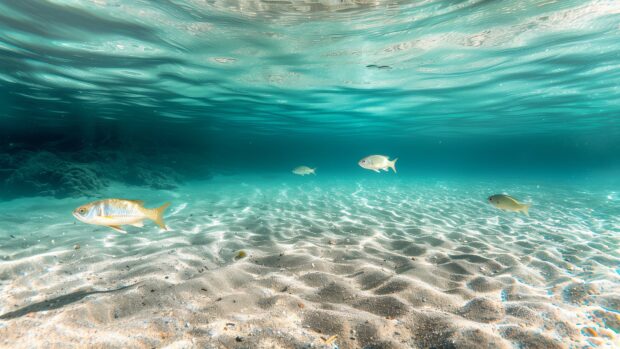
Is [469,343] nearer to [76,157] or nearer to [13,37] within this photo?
[13,37]

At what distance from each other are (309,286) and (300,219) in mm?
6197

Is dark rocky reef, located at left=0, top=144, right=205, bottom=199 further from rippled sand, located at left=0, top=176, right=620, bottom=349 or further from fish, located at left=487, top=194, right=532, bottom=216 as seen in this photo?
fish, located at left=487, top=194, right=532, bottom=216

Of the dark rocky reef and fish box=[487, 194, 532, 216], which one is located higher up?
fish box=[487, 194, 532, 216]

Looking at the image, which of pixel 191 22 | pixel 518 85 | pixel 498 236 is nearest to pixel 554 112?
pixel 518 85

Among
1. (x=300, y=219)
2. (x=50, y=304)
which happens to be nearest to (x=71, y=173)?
(x=300, y=219)

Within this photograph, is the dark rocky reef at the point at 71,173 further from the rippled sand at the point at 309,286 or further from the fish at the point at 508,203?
the fish at the point at 508,203

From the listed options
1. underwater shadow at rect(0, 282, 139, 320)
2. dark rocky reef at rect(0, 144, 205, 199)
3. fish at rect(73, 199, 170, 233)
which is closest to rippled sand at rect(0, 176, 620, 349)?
underwater shadow at rect(0, 282, 139, 320)

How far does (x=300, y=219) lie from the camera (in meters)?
10.5

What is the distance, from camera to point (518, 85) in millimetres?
17203

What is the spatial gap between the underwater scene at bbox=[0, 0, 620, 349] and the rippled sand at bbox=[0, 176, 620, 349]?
33 mm

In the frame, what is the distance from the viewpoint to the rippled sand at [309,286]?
2.95 meters

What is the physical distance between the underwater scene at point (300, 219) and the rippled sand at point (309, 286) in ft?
0.11

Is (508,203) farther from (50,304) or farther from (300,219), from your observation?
(50,304)

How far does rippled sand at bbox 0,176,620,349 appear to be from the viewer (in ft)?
9.68
